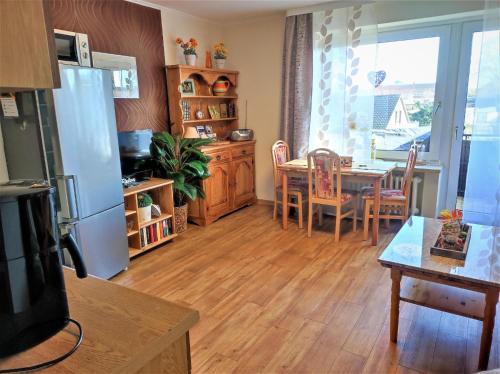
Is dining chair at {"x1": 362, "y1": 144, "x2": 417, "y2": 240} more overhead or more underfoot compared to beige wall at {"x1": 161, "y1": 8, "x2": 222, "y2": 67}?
more underfoot

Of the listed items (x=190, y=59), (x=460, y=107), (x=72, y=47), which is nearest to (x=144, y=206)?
(x=72, y=47)

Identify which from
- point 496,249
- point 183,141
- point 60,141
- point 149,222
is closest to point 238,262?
point 149,222

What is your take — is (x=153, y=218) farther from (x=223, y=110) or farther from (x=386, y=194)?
(x=386, y=194)

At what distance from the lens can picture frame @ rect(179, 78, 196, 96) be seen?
4234mm

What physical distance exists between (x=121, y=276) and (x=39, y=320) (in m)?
2.29

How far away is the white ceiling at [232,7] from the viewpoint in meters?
3.93

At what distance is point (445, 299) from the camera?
206 centimetres

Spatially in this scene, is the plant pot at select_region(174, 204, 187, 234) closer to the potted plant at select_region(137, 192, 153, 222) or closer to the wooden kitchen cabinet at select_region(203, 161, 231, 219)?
the wooden kitchen cabinet at select_region(203, 161, 231, 219)

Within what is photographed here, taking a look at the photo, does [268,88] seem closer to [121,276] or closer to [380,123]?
[380,123]

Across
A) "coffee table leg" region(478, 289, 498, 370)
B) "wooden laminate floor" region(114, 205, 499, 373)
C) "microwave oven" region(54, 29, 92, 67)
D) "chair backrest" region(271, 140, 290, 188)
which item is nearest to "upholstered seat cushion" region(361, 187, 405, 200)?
"wooden laminate floor" region(114, 205, 499, 373)

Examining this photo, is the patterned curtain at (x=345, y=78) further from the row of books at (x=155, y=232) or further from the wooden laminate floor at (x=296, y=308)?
the row of books at (x=155, y=232)

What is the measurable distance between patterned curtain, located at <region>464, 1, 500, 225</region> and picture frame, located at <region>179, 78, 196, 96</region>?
3027mm

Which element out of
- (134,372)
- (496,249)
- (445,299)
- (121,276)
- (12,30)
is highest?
(12,30)

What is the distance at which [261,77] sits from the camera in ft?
15.8
